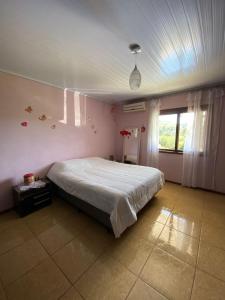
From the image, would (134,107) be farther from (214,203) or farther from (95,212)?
(95,212)

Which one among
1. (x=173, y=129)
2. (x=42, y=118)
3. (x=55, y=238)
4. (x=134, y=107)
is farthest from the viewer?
(x=134, y=107)

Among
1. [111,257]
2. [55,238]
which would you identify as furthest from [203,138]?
[55,238]

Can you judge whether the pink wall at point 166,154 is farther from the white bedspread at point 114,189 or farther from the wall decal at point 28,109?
the wall decal at point 28,109

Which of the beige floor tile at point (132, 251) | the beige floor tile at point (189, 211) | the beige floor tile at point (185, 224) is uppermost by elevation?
the beige floor tile at point (189, 211)

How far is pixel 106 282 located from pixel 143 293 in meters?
0.34

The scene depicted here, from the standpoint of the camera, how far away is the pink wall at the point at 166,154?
9.72 ft

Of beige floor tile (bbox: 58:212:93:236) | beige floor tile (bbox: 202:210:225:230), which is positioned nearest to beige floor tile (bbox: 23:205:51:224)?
beige floor tile (bbox: 58:212:93:236)

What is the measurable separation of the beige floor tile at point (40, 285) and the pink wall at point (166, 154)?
10.7 ft

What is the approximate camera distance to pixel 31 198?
2.28 meters

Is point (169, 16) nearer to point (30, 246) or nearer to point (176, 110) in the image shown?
point (176, 110)

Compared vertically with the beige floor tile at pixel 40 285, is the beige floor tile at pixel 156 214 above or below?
above

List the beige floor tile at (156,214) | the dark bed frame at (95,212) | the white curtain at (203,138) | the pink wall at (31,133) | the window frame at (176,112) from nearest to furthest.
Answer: the dark bed frame at (95,212) < the beige floor tile at (156,214) < the pink wall at (31,133) < the white curtain at (203,138) < the window frame at (176,112)

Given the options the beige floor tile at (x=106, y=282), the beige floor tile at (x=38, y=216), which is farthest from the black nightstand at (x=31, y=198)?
the beige floor tile at (x=106, y=282)

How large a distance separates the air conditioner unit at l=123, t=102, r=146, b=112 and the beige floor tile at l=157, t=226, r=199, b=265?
314 cm
